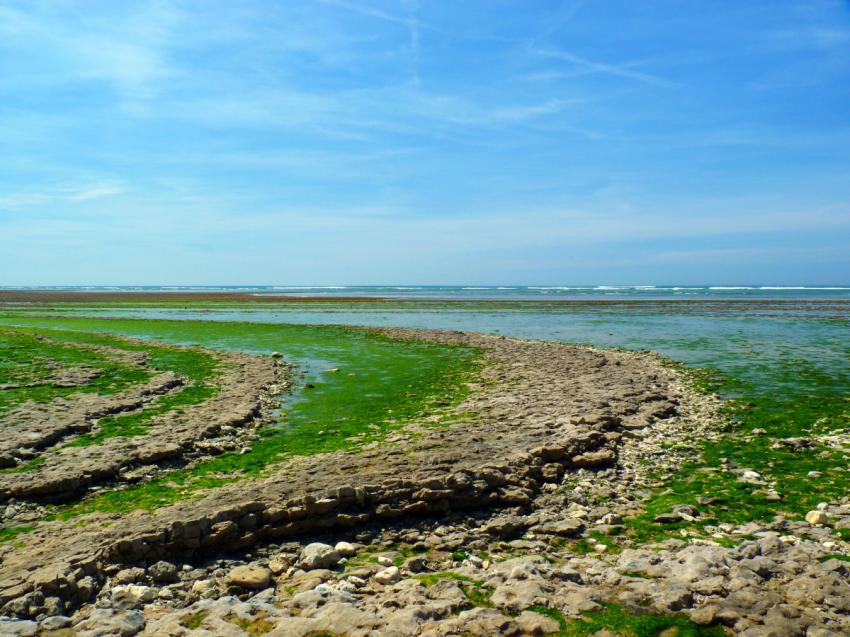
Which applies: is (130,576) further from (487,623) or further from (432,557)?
(487,623)

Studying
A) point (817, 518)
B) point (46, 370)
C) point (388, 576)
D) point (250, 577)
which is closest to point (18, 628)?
point (250, 577)

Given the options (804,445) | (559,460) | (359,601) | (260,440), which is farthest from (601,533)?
(260,440)

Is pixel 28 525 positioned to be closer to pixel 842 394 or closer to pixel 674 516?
pixel 674 516

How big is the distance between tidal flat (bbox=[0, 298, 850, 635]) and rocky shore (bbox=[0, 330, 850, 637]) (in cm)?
4

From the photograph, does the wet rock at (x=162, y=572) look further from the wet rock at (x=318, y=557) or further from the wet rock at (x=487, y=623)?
the wet rock at (x=487, y=623)

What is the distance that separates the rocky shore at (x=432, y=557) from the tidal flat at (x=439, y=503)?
4 cm

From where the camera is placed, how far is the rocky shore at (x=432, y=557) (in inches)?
259

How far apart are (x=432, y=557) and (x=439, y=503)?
5.38ft

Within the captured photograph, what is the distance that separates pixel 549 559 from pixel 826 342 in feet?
122

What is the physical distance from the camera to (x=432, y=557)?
8828 mm

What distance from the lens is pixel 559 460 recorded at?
42.2 ft

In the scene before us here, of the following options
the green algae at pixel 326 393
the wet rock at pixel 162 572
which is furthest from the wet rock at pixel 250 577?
the green algae at pixel 326 393

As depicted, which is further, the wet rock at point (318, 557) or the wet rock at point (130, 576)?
the wet rock at point (318, 557)

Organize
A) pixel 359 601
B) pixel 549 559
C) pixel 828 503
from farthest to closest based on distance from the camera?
pixel 828 503, pixel 549 559, pixel 359 601
